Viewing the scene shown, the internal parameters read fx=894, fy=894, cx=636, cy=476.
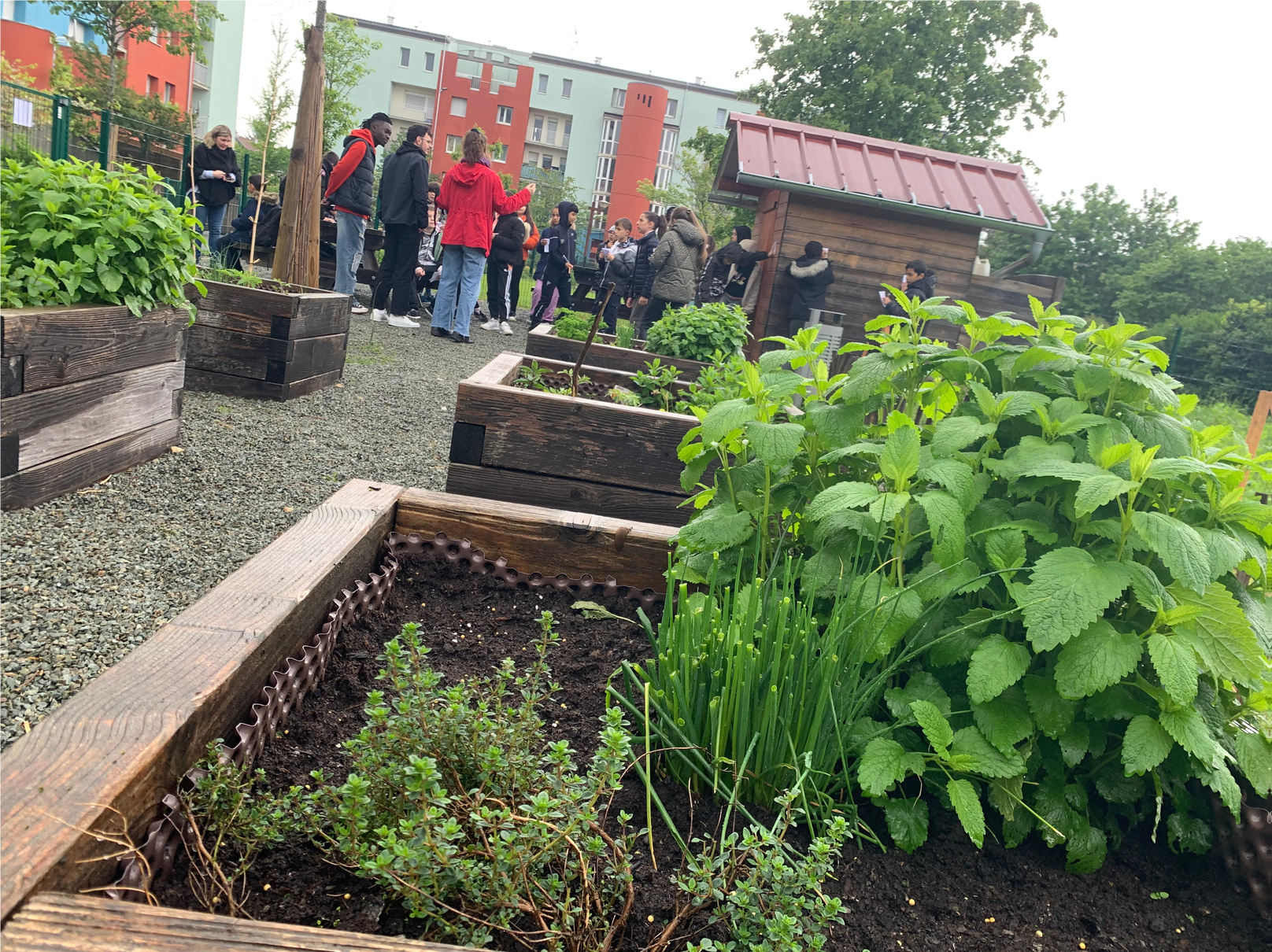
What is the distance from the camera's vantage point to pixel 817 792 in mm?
1257

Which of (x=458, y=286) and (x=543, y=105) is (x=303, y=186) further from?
(x=543, y=105)

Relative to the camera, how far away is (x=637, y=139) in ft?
238

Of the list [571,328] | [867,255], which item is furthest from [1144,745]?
[867,255]

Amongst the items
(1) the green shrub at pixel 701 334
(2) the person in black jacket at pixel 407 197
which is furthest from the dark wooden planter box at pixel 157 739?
(2) the person in black jacket at pixel 407 197

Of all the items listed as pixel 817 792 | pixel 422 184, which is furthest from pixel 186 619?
pixel 422 184

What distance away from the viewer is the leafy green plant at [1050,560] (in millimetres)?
1270

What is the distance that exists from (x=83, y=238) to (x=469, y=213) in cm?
607

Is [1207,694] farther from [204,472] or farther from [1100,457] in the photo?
[204,472]

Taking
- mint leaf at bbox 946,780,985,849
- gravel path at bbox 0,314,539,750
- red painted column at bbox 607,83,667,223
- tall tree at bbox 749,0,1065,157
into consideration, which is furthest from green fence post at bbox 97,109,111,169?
red painted column at bbox 607,83,667,223

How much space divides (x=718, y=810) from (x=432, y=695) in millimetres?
474

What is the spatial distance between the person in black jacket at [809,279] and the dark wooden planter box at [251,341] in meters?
6.64

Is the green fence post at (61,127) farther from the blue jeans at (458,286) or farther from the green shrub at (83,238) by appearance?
the green shrub at (83,238)

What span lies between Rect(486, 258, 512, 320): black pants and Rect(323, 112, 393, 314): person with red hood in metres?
2.61

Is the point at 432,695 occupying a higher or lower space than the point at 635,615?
higher
